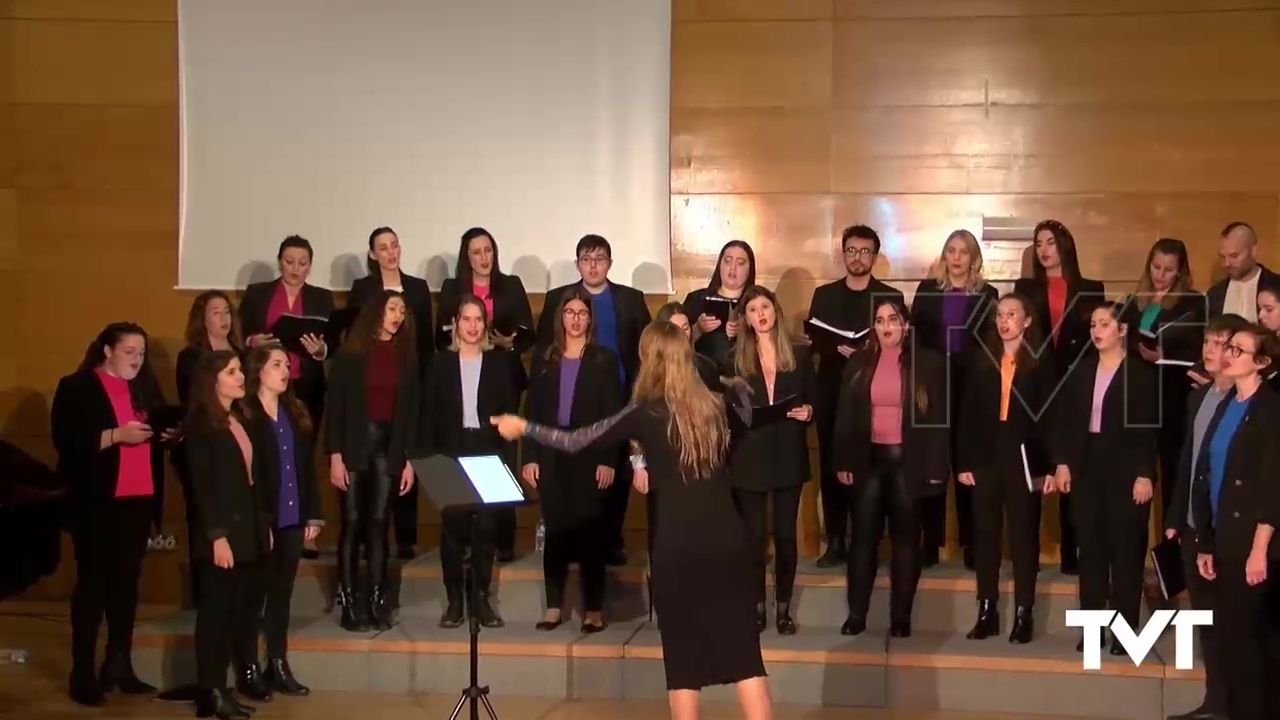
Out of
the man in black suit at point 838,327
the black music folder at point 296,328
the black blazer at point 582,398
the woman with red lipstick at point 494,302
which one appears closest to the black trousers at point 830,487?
the man in black suit at point 838,327

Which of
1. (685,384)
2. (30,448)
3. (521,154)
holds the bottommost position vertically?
(30,448)

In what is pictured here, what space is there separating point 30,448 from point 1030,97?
5.46m

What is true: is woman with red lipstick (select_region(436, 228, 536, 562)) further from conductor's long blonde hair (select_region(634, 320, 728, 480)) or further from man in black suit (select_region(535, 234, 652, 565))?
conductor's long blonde hair (select_region(634, 320, 728, 480))

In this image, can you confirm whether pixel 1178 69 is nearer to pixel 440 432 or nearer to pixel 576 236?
pixel 576 236

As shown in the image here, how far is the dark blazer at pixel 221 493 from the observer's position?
4801 mm

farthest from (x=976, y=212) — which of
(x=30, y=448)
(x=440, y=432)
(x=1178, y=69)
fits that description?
(x=30, y=448)

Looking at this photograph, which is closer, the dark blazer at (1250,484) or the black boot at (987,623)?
the dark blazer at (1250,484)

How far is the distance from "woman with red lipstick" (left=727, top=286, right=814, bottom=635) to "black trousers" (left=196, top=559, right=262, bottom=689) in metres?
1.86

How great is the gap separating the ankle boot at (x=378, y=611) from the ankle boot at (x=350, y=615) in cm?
4

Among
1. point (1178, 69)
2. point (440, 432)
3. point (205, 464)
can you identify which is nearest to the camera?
point (205, 464)

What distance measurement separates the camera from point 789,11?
6879mm

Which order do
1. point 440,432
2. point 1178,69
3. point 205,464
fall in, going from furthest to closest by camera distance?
point 1178,69 < point 440,432 < point 205,464

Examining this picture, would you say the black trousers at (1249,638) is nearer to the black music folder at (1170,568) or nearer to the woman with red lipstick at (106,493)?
the black music folder at (1170,568)

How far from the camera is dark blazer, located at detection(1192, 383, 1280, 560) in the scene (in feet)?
13.8
